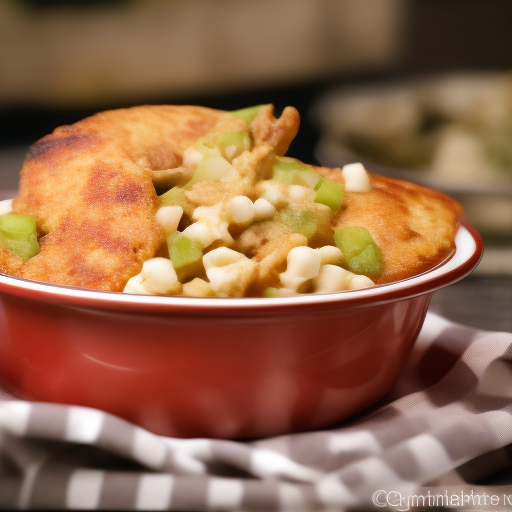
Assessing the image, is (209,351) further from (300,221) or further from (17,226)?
(17,226)

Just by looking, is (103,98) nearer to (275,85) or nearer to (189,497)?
(275,85)

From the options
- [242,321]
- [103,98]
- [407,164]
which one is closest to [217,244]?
[242,321]

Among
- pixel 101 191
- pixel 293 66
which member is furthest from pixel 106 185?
pixel 293 66

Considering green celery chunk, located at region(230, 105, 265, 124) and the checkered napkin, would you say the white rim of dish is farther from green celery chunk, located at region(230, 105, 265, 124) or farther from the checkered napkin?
green celery chunk, located at region(230, 105, 265, 124)

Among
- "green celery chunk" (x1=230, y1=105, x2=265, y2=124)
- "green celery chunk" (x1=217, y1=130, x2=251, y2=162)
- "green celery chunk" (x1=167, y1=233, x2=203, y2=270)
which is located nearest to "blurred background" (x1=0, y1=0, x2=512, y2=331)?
"green celery chunk" (x1=230, y1=105, x2=265, y2=124)

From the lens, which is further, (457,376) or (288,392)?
(457,376)

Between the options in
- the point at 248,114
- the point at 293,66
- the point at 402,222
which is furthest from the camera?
the point at 293,66
